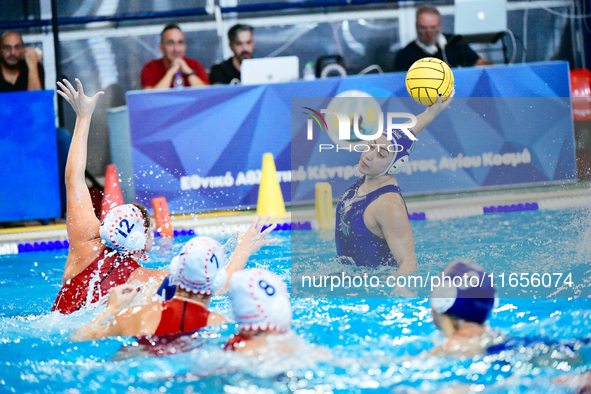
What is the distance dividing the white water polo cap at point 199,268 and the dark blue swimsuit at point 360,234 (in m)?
1.09

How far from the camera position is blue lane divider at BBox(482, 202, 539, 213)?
23.4 feet

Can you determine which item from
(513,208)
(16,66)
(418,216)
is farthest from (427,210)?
(16,66)

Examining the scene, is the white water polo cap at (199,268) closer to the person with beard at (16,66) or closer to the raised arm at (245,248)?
the raised arm at (245,248)

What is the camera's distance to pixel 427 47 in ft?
30.5

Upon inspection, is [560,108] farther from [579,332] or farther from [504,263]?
[579,332]

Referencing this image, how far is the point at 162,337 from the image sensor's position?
9.63ft

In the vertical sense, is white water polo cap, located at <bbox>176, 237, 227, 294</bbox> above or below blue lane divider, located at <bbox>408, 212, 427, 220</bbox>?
above

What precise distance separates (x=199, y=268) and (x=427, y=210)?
4778 mm

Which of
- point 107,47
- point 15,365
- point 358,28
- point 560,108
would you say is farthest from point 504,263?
point 107,47

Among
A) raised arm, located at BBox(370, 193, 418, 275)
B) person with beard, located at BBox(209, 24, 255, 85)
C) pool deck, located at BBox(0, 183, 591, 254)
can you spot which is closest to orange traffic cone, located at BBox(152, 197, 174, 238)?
pool deck, located at BBox(0, 183, 591, 254)

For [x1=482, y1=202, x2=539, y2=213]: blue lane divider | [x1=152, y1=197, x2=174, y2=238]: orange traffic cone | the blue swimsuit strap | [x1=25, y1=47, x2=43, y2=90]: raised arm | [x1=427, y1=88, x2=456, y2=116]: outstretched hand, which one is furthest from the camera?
[x1=25, y1=47, x2=43, y2=90]: raised arm

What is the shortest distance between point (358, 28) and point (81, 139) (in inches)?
303

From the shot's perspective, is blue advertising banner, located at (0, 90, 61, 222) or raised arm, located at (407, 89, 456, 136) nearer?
raised arm, located at (407, 89, 456, 136)

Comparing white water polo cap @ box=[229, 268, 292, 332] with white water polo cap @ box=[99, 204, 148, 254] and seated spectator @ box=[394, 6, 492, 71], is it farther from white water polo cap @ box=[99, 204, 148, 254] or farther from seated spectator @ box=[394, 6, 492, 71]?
seated spectator @ box=[394, 6, 492, 71]
